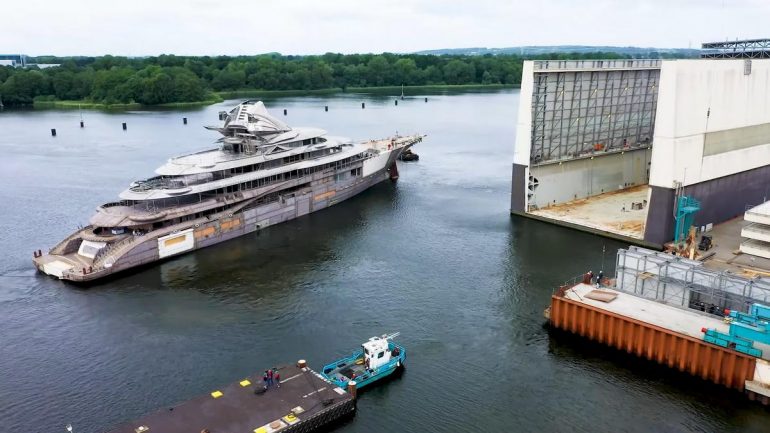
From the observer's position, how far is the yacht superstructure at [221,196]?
49500mm

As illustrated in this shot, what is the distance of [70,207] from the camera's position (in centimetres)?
6712

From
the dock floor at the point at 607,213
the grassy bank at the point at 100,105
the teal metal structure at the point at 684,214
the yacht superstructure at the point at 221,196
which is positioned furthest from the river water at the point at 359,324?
the grassy bank at the point at 100,105

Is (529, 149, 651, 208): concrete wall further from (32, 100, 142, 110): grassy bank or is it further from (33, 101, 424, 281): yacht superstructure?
(32, 100, 142, 110): grassy bank

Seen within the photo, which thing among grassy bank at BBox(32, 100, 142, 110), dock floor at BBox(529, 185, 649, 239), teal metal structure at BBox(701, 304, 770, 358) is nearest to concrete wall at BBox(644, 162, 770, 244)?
dock floor at BBox(529, 185, 649, 239)

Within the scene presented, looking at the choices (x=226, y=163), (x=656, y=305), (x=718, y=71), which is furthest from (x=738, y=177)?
(x=226, y=163)

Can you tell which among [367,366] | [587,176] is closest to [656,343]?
[367,366]

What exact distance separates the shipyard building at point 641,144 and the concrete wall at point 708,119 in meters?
0.09

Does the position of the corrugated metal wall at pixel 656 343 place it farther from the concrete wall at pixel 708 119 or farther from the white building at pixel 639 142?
the concrete wall at pixel 708 119

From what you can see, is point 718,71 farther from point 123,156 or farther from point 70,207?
point 123,156

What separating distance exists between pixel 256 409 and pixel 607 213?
43.8 meters

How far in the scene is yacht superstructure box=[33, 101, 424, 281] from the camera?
162 feet

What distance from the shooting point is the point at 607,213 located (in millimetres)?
61281

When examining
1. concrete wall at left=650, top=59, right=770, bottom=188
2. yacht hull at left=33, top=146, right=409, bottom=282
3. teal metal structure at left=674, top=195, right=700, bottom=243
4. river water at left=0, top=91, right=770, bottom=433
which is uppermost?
concrete wall at left=650, top=59, right=770, bottom=188

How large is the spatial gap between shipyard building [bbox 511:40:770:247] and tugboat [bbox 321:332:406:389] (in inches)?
1153
